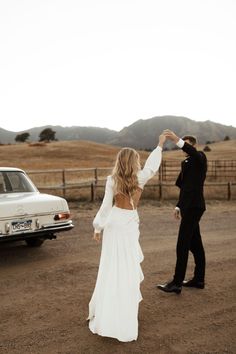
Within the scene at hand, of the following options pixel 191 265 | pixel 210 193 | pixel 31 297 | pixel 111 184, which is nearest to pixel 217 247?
pixel 191 265

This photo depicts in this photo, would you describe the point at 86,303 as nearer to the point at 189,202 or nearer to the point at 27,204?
the point at 189,202

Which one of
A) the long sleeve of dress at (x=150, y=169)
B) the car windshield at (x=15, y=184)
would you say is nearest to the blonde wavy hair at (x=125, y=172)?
the long sleeve of dress at (x=150, y=169)

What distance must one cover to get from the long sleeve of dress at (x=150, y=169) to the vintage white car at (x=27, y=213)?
2881 millimetres

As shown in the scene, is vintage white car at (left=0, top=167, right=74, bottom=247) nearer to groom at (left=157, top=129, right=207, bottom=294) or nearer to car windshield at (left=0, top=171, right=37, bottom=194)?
car windshield at (left=0, top=171, right=37, bottom=194)

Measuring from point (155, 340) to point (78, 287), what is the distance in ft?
5.68

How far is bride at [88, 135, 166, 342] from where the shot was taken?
12.5ft

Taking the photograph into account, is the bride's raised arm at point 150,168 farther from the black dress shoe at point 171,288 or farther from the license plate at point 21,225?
the license plate at point 21,225

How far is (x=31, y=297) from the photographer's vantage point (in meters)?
4.98

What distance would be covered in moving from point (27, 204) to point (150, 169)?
297 cm

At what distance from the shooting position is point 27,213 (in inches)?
247

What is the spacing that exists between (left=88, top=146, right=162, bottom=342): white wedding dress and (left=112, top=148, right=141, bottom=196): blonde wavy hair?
0.08 m

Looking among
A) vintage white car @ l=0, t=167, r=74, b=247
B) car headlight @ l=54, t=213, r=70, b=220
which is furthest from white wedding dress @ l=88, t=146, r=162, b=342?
car headlight @ l=54, t=213, r=70, b=220

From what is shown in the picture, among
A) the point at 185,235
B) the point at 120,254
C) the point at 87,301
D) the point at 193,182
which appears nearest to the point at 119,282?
the point at 120,254

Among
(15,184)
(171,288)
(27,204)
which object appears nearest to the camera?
(171,288)
